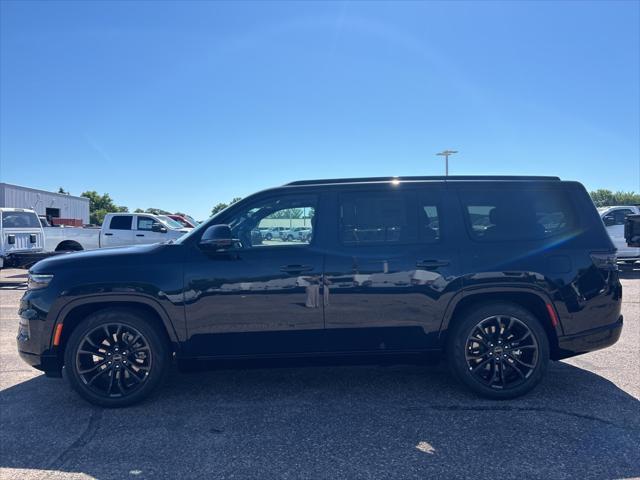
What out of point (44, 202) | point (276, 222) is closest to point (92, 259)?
point (276, 222)

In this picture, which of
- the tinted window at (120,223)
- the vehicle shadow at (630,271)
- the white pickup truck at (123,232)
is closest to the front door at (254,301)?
the white pickup truck at (123,232)

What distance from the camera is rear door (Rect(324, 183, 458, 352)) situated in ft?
12.4

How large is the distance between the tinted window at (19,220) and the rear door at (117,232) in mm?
2095

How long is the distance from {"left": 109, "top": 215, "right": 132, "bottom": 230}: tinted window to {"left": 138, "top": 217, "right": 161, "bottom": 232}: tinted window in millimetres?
395

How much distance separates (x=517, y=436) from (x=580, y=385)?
1421 mm

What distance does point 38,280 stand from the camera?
12.6ft

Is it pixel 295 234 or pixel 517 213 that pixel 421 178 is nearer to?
pixel 517 213

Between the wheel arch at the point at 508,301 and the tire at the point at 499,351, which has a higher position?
the wheel arch at the point at 508,301

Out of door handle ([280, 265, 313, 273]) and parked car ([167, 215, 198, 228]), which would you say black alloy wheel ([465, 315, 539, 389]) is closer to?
door handle ([280, 265, 313, 273])

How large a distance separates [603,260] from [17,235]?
47.0ft

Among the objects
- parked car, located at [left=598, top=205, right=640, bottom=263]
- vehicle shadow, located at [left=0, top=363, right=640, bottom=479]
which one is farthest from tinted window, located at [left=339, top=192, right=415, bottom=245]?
parked car, located at [left=598, top=205, right=640, bottom=263]

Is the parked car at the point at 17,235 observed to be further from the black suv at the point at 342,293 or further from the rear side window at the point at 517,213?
the rear side window at the point at 517,213

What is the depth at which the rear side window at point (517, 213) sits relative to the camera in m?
3.99

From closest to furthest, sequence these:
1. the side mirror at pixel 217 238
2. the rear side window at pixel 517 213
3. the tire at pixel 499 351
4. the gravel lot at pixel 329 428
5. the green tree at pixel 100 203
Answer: the gravel lot at pixel 329 428, the side mirror at pixel 217 238, the tire at pixel 499 351, the rear side window at pixel 517 213, the green tree at pixel 100 203
